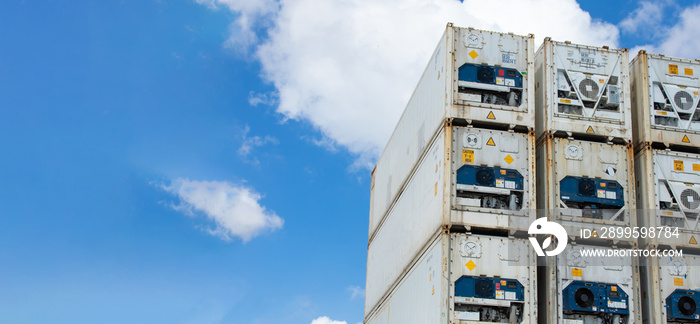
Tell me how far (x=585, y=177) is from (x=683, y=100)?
416 cm

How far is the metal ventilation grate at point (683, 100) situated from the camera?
68.9ft

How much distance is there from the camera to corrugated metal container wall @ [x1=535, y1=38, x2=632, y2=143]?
2006 cm

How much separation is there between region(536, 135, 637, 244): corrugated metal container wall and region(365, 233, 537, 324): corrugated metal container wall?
1432mm

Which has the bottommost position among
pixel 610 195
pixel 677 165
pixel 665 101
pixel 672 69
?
pixel 610 195

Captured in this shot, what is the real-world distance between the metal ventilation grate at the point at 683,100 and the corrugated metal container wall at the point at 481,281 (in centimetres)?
641

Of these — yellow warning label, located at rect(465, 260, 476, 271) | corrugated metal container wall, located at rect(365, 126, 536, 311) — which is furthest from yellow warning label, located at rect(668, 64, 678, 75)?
yellow warning label, located at rect(465, 260, 476, 271)

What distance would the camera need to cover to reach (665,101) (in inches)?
823

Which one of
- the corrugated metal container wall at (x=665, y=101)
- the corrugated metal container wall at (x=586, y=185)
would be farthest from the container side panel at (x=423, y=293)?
the corrugated metal container wall at (x=665, y=101)

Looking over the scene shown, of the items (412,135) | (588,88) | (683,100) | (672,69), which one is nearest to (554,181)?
(588,88)

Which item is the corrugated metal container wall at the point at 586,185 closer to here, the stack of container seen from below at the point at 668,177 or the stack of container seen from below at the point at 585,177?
the stack of container seen from below at the point at 585,177

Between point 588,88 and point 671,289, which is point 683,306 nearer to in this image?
point 671,289

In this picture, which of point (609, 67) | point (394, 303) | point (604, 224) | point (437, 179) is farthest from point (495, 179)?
point (394, 303)

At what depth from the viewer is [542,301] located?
18906 millimetres

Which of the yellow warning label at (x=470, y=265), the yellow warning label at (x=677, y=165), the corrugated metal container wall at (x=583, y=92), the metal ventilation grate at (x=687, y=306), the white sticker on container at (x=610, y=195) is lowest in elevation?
the metal ventilation grate at (x=687, y=306)
